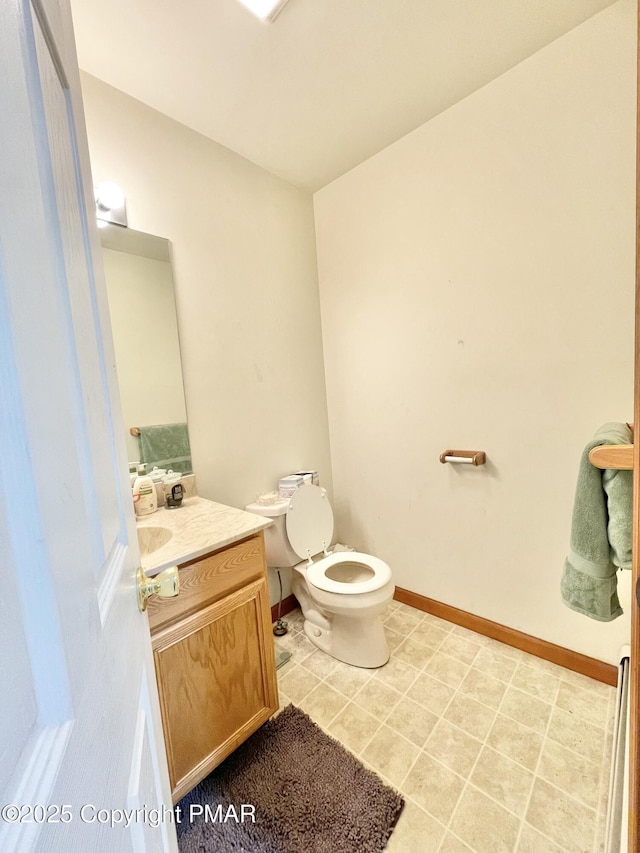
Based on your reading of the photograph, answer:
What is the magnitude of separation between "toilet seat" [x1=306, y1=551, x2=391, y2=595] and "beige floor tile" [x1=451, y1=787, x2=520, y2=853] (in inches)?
26.0

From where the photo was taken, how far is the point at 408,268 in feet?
5.75

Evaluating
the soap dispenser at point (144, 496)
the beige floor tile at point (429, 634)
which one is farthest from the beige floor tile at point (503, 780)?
the soap dispenser at point (144, 496)

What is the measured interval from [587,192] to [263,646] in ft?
6.78

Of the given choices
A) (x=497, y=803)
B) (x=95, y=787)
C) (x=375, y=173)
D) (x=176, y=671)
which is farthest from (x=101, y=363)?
(x=375, y=173)

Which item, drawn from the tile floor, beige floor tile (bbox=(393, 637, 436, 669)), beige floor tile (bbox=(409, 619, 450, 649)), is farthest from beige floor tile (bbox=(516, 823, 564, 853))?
beige floor tile (bbox=(409, 619, 450, 649))

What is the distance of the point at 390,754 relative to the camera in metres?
1.16

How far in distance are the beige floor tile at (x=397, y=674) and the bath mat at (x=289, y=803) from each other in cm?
36

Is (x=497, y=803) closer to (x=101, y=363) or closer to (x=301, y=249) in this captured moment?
(x=101, y=363)

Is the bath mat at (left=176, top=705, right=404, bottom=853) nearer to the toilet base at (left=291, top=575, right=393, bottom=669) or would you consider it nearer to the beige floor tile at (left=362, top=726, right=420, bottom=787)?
the beige floor tile at (left=362, top=726, right=420, bottom=787)

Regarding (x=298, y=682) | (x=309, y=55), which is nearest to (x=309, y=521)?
(x=298, y=682)

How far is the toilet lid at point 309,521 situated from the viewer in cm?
173

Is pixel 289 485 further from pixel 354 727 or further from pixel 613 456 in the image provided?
pixel 613 456

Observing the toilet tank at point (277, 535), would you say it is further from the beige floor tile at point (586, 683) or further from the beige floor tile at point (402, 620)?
the beige floor tile at point (586, 683)

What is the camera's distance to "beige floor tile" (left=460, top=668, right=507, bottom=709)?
4.42 feet
